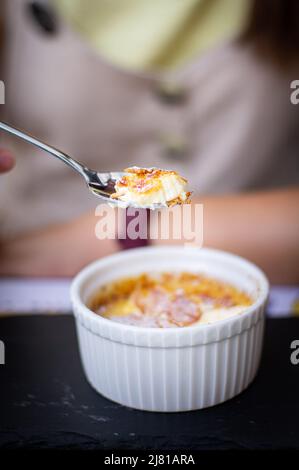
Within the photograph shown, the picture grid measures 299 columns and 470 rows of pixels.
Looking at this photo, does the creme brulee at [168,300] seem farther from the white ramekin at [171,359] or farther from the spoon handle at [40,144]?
the spoon handle at [40,144]

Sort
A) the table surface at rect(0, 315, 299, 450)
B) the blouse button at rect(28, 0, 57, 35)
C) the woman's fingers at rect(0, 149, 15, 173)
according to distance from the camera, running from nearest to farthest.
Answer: the table surface at rect(0, 315, 299, 450), the woman's fingers at rect(0, 149, 15, 173), the blouse button at rect(28, 0, 57, 35)

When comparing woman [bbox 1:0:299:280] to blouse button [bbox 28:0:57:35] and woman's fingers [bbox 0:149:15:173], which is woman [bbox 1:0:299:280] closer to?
blouse button [bbox 28:0:57:35]

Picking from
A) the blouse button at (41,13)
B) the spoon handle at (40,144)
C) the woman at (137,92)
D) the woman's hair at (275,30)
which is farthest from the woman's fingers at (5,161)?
the woman's hair at (275,30)

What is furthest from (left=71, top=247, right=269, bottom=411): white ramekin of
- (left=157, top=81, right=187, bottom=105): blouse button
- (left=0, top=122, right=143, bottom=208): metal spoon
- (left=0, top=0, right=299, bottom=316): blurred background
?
(left=157, top=81, right=187, bottom=105): blouse button

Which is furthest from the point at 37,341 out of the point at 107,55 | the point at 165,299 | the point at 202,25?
the point at 202,25

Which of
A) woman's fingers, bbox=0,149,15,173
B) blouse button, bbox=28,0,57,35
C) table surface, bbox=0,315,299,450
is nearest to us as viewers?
table surface, bbox=0,315,299,450

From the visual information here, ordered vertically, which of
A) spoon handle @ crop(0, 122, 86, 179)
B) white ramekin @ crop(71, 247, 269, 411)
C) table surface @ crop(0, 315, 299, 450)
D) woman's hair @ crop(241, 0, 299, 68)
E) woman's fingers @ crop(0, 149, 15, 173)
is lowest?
table surface @ crop(0, 315, 299, 450)

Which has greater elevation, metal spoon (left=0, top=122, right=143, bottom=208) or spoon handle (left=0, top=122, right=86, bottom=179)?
spoon handle (left=0, top=122, right=86, bottom=179)

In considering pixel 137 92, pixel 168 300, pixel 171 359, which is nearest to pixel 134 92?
pixel 137 92

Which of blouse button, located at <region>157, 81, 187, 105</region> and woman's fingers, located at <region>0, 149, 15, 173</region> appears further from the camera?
blouse button, located at <region>157, 81, 187, 105</region>

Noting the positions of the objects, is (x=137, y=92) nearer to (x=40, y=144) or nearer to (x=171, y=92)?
(x=171, y=92)
